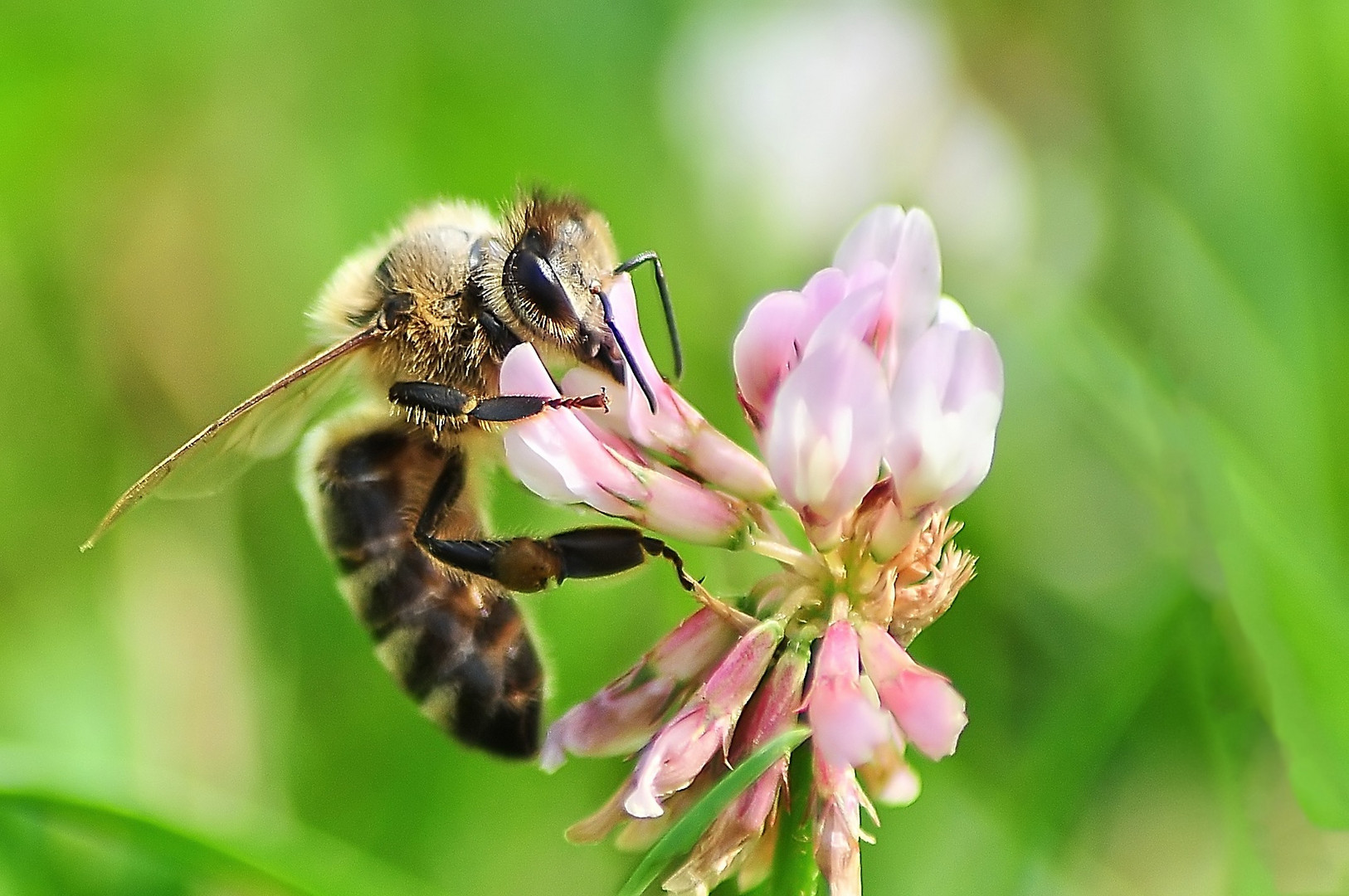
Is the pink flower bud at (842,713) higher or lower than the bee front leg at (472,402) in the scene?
lower

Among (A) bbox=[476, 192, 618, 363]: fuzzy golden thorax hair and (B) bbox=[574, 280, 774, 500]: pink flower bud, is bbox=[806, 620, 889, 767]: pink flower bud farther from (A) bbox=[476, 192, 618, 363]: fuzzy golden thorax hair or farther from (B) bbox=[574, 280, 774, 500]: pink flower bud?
(A) bbox=[476, 192, 618, 363]: fuzzy golden thorax hair

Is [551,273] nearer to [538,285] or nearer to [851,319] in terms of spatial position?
[538,285]

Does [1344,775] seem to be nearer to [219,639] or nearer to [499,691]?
[499,691]

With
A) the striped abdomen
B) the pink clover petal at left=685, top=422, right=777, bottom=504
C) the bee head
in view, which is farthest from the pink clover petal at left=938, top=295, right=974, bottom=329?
the striped abdomen

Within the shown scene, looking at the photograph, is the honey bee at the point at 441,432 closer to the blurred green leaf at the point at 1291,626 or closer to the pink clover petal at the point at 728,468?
the pink clover petal at the point at 728,468

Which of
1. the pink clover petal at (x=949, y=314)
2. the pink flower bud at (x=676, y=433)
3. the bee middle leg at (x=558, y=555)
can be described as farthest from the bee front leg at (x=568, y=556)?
the pink clover petal at (x=949, y=314)
